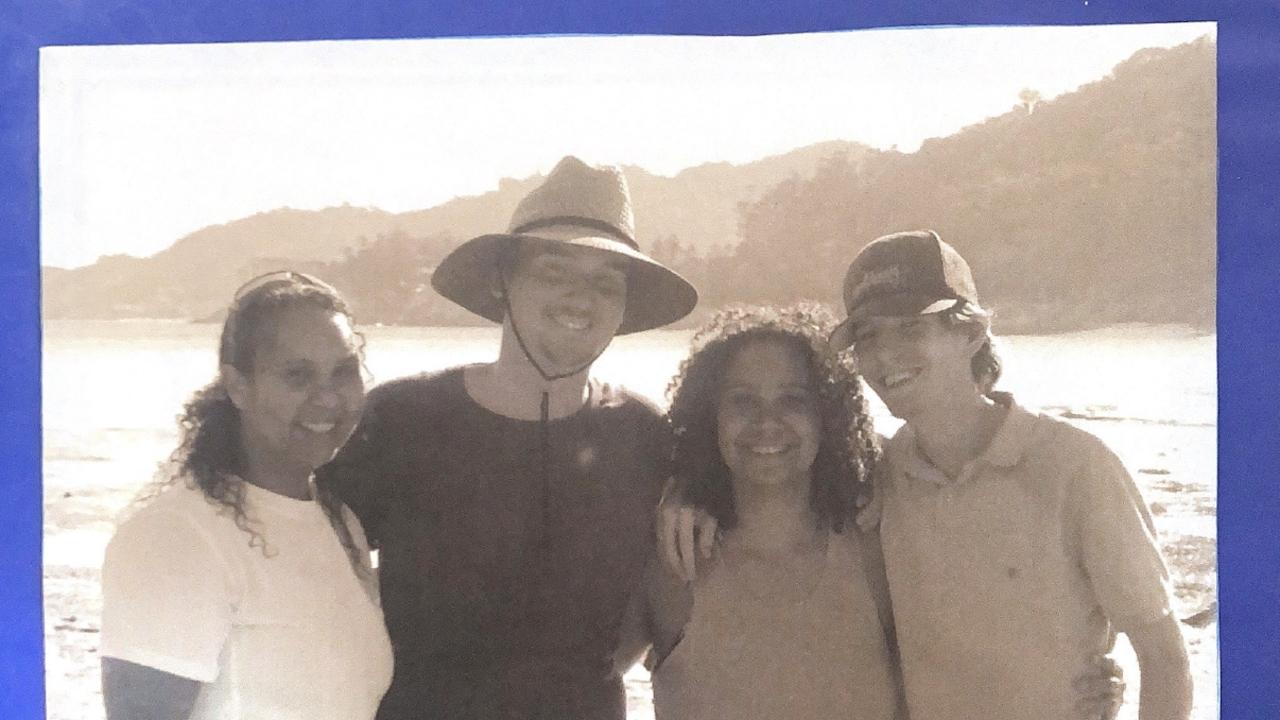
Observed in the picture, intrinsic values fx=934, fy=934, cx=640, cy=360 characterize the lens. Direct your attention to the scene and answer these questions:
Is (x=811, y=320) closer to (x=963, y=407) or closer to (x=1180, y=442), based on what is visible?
(x=963, y=407)

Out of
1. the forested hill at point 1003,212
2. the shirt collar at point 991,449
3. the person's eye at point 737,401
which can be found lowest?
the shirt collar at point 991,449

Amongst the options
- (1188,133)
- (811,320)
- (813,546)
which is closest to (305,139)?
(811,320)

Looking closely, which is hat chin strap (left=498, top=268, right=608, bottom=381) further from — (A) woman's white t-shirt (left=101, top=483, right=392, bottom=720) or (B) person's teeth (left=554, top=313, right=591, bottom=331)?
(A) woman's white t-shirt (left=101, top=483, right=392, bottom=720)

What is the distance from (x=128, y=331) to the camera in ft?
4.75

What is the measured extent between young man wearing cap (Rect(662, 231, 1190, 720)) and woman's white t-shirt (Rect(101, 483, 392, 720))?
538mm

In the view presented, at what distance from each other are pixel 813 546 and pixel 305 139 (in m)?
0.97

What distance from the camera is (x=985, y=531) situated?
133 centimetres

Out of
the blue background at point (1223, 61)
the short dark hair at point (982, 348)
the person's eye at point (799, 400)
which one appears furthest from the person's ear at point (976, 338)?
the blue background at point (1223, 61)

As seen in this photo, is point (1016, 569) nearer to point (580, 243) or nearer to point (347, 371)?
point (580, 243)

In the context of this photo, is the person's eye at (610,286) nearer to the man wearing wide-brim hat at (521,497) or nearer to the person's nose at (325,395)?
the man wearing wide-brim hat at (521,497)

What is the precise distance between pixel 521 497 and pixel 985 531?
26.2 inches

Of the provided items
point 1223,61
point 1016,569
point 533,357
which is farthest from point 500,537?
point 1223,61

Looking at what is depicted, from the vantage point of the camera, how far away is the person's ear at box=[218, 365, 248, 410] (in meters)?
1.37

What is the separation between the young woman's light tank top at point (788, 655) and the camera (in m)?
1.33
